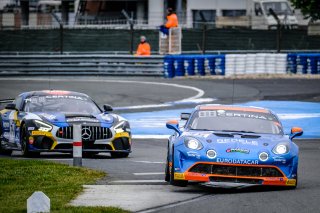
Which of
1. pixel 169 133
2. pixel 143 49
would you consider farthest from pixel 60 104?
pixel 143 49

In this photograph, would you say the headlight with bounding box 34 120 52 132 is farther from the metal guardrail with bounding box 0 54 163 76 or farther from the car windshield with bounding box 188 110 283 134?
the metal guardrail with bounding box 0 54 163 76

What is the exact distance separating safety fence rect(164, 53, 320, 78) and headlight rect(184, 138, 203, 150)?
86.7 ft

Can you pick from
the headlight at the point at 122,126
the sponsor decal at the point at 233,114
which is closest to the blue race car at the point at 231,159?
the sponsor decal at the point at 233,114

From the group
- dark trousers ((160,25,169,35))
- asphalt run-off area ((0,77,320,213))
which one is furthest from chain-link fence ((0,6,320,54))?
asphalt run-off area ((0,77,320,213))

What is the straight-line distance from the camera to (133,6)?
5944 cm

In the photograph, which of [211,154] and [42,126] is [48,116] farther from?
[211,154]

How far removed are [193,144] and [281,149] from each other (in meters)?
1.17

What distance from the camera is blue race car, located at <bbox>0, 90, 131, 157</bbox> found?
741 inches

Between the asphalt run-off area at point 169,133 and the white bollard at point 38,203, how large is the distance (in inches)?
63.0

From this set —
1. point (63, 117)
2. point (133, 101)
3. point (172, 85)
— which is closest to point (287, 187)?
point (63, 117)

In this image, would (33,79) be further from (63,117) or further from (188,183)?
(188,183)

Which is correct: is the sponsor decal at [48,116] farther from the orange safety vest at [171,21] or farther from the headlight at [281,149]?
the orange safety vest at [171,21]

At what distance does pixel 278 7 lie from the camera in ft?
183

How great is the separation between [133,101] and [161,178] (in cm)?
1743
